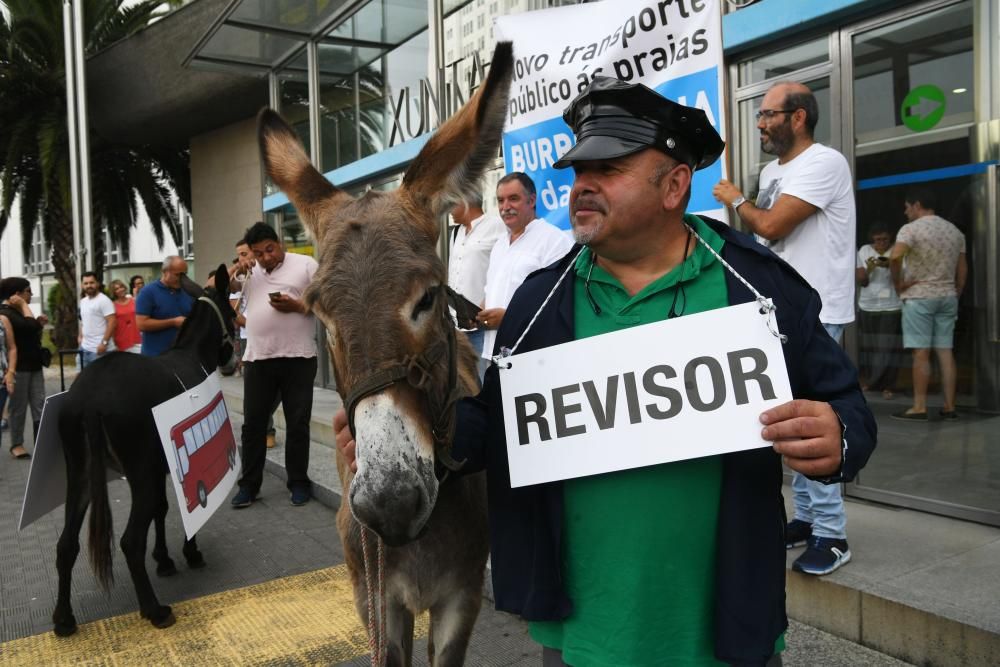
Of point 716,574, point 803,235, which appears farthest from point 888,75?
point 716,574

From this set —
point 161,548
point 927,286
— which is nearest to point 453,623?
point 161,548

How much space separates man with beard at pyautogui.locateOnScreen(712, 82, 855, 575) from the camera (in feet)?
11.8

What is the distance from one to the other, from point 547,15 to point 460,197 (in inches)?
96.1

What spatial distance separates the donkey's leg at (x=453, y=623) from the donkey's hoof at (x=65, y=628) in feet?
8.34

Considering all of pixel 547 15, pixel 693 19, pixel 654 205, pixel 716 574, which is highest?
pixel 547 15

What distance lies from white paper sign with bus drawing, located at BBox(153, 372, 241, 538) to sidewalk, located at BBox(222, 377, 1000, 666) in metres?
3.38

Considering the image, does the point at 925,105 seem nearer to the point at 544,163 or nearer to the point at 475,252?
the point at 544,163

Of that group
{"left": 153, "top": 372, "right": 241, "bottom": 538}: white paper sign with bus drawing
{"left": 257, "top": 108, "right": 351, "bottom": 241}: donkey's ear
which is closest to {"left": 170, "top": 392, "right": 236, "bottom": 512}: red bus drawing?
{"left": 153, "top": 372, "right": 241, "bottom": 538}: white paper sign with bus drawing

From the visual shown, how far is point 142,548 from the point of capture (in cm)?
419

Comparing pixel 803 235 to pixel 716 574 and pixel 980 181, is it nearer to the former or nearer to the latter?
pixel 980 181

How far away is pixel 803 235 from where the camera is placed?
372 cm

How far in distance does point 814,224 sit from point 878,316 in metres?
1.92

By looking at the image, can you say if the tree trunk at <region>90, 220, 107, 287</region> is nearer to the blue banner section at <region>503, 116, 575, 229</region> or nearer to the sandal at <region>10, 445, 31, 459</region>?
the sandal at <region>10, 445, 31, 459</region>

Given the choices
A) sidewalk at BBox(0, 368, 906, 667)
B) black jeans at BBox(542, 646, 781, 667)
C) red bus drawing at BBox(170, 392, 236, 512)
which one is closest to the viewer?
black jeans at BBox(542, 646, 781, 667)
